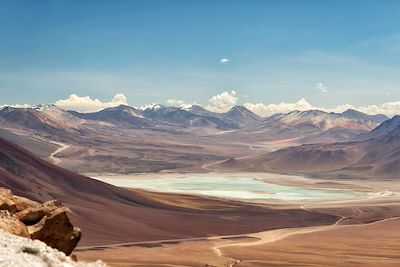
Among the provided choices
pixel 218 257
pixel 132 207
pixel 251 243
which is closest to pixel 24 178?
pixel 132 207

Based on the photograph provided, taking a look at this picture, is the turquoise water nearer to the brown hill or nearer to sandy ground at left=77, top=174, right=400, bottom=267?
the brown hill

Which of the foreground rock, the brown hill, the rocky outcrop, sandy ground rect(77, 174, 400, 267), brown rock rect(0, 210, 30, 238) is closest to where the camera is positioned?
the foreground rock

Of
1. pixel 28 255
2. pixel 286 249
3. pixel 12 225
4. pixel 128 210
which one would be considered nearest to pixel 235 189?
pixel 128 210

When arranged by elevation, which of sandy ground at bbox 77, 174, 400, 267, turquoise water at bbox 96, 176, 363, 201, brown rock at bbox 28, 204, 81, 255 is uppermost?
brown rock at bbox 28, 204, 81, 255

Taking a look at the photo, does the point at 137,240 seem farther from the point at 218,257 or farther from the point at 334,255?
the point at 334,255

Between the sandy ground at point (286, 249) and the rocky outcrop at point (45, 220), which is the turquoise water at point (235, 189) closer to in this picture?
the sandy ground at point (286, 249)

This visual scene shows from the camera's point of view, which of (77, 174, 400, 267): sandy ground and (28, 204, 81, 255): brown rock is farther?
(77, 174, 400, 267): sandy ground

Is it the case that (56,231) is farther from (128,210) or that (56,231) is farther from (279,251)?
(128,210)

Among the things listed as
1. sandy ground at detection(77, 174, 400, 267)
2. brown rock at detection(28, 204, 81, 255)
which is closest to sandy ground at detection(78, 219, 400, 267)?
sandy ground at detection(77, 174, 400, 267)
